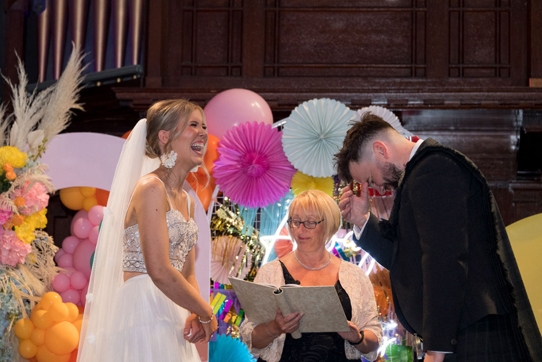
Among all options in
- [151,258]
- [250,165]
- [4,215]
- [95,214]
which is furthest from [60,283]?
[151,258]

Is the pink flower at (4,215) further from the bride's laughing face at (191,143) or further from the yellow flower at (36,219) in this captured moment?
the bride's laughing face at (191,143)

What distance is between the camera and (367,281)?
3271 mm

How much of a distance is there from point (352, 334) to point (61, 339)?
1.76 metres

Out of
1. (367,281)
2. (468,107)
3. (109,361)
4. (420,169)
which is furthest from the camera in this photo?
(468,107)

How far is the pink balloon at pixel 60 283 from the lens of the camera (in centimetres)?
421

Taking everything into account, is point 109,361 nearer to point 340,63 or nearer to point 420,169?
point 420,169

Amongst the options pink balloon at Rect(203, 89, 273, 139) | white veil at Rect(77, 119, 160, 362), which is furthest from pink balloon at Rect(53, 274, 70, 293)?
white veil at Rect(77, 119, 160, 362)

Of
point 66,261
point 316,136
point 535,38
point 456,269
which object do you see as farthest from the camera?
point 535,38

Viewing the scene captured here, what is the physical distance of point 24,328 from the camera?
3734 mm

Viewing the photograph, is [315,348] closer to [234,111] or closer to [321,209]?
[321,209]

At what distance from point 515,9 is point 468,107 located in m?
0.95

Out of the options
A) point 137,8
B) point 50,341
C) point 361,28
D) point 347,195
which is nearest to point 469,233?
point 347,195

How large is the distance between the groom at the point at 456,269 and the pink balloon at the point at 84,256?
2720 millimetres

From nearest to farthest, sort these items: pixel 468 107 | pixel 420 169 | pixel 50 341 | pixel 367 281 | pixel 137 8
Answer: pixel 420 169
pixel 367 281
pixel 50 341
pixel 468 107
pixel 137 8
